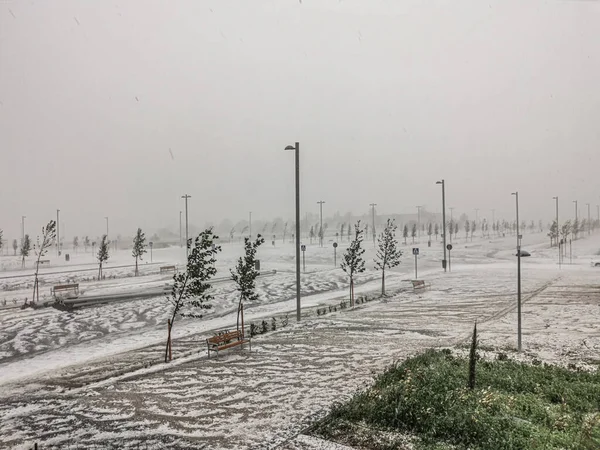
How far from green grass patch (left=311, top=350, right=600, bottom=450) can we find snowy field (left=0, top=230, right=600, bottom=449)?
98 centimetres

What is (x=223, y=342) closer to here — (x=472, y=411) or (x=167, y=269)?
(x=472, y=411)

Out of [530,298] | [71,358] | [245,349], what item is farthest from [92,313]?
[530,298]

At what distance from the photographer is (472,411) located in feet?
29.9

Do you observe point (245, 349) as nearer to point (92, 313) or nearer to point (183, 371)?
point (183, 371)

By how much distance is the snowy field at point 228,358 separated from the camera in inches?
368

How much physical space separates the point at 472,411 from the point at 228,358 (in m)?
8.53

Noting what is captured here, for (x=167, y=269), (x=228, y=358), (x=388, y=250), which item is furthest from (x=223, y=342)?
(x=167, y=269)

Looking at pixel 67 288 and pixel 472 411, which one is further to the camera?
pixel 67 288

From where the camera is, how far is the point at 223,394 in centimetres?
1131

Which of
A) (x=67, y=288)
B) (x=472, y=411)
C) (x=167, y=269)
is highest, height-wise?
(x=472, y=411)

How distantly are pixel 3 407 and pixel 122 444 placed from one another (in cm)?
456

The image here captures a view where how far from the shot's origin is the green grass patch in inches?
323

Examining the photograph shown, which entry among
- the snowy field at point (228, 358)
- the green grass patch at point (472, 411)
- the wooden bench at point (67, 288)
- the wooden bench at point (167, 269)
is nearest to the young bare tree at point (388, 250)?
the snowy field at point (228, 358)

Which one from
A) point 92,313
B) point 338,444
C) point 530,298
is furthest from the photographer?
point 530,298
